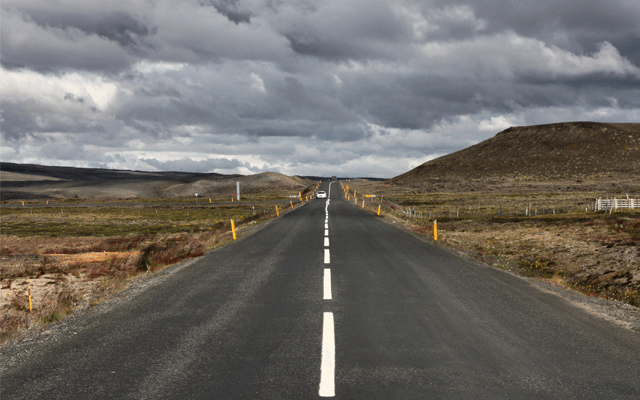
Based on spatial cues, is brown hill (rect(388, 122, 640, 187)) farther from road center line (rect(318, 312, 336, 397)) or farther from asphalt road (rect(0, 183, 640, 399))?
road center line (rect(318, 312, 336, 397))

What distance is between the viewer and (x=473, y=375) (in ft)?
15.4

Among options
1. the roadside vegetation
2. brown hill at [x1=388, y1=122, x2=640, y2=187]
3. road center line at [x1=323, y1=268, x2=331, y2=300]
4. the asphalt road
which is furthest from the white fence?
brown hill at [x1=388, y1=122, x2=640, y2=187]

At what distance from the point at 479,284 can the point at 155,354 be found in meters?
7.56

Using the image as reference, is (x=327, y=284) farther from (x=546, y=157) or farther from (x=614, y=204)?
(x=546, y=157)

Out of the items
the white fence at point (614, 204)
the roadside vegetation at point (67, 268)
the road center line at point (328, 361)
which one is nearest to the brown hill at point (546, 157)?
the white fence at point (614, 204)

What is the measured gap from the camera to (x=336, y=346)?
5.52 metres

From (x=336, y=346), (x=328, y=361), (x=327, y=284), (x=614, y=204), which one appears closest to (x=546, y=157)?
(x=614, y=204)

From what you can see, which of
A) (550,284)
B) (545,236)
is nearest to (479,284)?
(550,284)

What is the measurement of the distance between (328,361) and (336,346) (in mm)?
529

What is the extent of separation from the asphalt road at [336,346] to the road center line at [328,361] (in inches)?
0.9

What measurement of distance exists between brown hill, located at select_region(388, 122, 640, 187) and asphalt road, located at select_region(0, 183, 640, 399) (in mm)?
115327

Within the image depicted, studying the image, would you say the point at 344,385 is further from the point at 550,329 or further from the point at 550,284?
the point at 550,284

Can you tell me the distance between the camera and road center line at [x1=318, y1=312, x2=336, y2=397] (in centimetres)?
429

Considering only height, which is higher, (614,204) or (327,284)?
(614,204)
